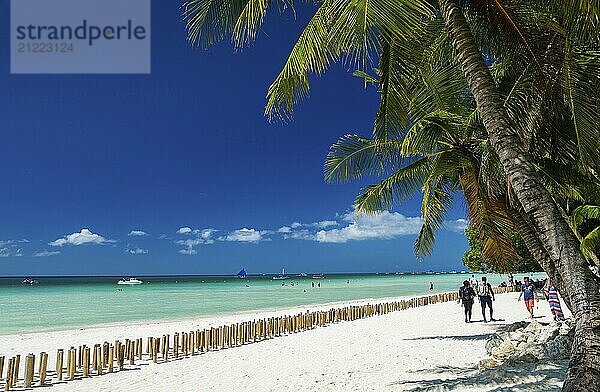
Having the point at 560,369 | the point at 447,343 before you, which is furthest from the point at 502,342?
the point at 447,343

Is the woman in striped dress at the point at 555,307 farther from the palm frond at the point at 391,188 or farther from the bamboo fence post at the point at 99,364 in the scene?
the bamboo fence post at the point at 99,364

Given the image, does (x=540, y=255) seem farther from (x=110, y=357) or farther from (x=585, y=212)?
(x=110, y=357)

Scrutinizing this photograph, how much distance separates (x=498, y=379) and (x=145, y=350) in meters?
11.7

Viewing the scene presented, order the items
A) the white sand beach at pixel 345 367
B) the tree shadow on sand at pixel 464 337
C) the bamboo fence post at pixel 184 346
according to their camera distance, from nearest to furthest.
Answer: the white sand beach at pixel 345 367 < the bamboo fence post at pixel 184 346 < the tree shadow on sand at pixel 464 337

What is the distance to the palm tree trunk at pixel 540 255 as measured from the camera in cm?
626

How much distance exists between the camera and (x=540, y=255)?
6.60 metres

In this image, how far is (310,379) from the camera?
10383 millimetres

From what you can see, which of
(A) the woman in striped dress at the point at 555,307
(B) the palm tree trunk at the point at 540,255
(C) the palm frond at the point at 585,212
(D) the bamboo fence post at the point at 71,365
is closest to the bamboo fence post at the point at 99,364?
(D) the bamboo fence post at the point at 71,365

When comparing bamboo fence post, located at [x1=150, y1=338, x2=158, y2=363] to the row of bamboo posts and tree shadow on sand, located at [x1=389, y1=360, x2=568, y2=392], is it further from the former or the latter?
tree shadow on sand, located at [x1=389, y1=360, x2=568, y2=392]

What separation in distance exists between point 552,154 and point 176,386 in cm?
889

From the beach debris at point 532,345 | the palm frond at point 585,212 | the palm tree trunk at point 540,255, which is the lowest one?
the beach debris at point 532,345

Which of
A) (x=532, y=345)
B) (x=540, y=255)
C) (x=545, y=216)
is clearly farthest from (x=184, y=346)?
(x=545, y=216)

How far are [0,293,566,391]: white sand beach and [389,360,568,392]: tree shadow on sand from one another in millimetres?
16

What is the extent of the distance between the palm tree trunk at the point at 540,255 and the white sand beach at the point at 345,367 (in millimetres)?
2190
